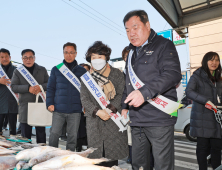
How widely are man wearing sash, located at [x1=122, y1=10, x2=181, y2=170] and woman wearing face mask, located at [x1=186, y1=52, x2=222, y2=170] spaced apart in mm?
1306

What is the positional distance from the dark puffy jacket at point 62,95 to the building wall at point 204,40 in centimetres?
1365

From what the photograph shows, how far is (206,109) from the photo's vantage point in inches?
114

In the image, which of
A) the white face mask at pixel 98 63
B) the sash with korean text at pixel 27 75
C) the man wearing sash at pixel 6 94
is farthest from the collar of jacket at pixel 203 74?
the man wearing sash at pixel 6 94

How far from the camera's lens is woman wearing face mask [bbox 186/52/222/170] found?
283cm

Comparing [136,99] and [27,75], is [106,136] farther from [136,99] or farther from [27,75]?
[27,75]

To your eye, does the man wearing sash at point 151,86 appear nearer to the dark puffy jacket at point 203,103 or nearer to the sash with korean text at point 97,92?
the sash with korean text at point 97,92

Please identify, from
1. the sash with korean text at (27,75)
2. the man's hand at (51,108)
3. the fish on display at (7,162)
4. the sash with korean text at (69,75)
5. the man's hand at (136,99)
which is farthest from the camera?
the sash with korean text at (27,75)

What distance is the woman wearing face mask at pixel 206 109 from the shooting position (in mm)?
2834

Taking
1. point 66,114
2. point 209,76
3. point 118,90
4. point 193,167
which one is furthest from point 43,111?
point 193,167

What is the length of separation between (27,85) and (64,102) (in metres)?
0.95

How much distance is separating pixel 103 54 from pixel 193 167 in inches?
116

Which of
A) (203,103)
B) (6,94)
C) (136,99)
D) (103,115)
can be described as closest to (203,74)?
(203,103)

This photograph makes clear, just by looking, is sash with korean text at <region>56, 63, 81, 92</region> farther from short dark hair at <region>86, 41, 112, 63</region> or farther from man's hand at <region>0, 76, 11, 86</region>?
man's hand at <region>0, 76, 11, 86</region>

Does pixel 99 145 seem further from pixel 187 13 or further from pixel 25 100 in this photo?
pixel 187 13
